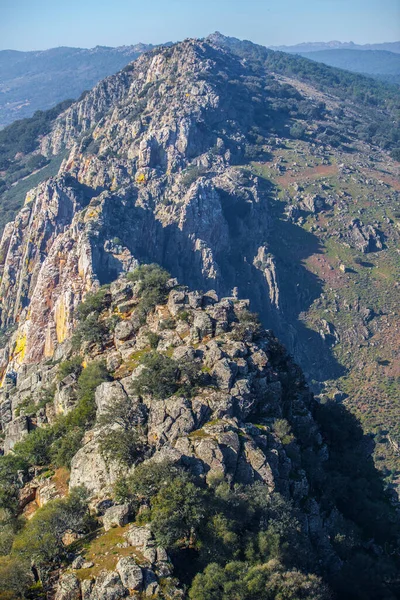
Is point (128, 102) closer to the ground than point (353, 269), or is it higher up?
higher up

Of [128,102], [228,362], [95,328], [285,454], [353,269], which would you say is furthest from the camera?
[128,102]

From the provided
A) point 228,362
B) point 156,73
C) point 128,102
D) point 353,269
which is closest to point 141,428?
point 228,362

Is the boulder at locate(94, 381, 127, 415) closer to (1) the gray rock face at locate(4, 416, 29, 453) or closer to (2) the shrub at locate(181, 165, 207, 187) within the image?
(1) the gray rock face at locate(4, 416, 29, 453)

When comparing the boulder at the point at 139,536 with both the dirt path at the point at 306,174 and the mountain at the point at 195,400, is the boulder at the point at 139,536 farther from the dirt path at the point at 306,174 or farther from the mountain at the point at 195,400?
the dirt path at the point at 306,174

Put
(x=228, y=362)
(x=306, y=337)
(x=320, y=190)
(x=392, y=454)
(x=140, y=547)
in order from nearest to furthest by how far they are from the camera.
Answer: (x=140, y=547)
(x=228, y=362)
(x=392, y=454)
(x=306, y=337)
(x=320, y=190)

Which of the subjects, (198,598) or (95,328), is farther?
(95,328)

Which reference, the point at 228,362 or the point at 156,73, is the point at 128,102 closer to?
the point at 156,73

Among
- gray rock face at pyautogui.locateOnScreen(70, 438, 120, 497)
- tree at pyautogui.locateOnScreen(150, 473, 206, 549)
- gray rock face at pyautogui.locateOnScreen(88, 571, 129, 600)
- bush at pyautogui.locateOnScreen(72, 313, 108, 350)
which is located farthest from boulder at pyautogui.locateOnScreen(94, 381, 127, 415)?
gray rock face at pyautogui.locateOnScreen(88, 571, 129, 600)

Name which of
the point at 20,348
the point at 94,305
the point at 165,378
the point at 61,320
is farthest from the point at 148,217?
the point at 165,378
